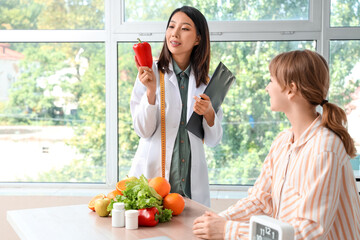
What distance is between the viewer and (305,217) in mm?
1269

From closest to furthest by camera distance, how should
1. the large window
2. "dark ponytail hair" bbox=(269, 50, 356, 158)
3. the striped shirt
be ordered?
the striped shirt
"dark ponytail hair" bbox=(269, 50, 356, 158)
the large window

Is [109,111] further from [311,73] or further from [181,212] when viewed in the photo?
[311,73]

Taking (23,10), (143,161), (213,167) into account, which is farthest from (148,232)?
(23,10)

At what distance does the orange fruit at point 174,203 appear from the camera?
1648 mm

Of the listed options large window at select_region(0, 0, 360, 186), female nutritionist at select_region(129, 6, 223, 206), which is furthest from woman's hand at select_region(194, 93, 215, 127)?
large window at select_region(0, 0, 360, 186)

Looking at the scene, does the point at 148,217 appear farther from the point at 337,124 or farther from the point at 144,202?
the point at 337,124

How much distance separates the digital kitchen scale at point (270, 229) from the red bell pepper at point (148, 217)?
0.70 meters

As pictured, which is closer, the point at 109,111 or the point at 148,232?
the point at 148,232

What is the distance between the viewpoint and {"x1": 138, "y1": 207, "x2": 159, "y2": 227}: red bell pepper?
154cm

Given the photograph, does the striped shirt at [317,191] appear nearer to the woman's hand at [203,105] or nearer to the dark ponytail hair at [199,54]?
the woman's hand at [203,105]

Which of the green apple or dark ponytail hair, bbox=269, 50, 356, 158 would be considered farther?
the green apple

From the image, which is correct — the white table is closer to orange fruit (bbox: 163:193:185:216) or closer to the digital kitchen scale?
orange fruit (bbox: 163:193:185:216)

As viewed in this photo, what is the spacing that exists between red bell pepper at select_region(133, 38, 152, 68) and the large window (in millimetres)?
1702

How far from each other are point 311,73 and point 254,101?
2362 mm
